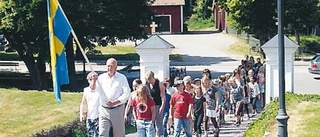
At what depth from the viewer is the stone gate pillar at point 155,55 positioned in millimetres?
18578

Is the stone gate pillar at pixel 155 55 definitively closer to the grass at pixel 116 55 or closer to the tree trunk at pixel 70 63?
the tree trunk at pixel 70 63

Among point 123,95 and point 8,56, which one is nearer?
point 123,95

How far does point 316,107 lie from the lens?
16359 mm

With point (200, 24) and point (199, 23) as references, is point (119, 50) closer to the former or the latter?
point (200, 24)

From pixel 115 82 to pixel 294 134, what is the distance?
3649mm

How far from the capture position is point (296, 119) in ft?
48.9

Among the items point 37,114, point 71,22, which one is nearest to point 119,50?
point 71,22

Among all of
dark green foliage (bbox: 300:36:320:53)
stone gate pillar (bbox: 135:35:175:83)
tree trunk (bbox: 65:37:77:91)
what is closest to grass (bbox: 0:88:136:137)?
stone gate pillar (bbox: 135:35:175:83)

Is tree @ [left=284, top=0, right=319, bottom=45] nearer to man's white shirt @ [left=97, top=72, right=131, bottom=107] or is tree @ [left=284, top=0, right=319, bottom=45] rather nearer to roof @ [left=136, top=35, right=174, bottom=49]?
roof @ [left=136, top=35, right=174, bottom=49]

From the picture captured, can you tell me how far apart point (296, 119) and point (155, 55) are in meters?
5.09

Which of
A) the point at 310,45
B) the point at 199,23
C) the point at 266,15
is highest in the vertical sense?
the point at 266,15

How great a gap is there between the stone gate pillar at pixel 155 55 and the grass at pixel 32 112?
2057 millimetres

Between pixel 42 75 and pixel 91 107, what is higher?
pixel 91 107

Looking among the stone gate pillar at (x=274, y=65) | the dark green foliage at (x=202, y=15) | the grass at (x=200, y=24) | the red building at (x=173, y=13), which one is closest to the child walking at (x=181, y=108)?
the stone gate pillar at (x=274, y=65)
